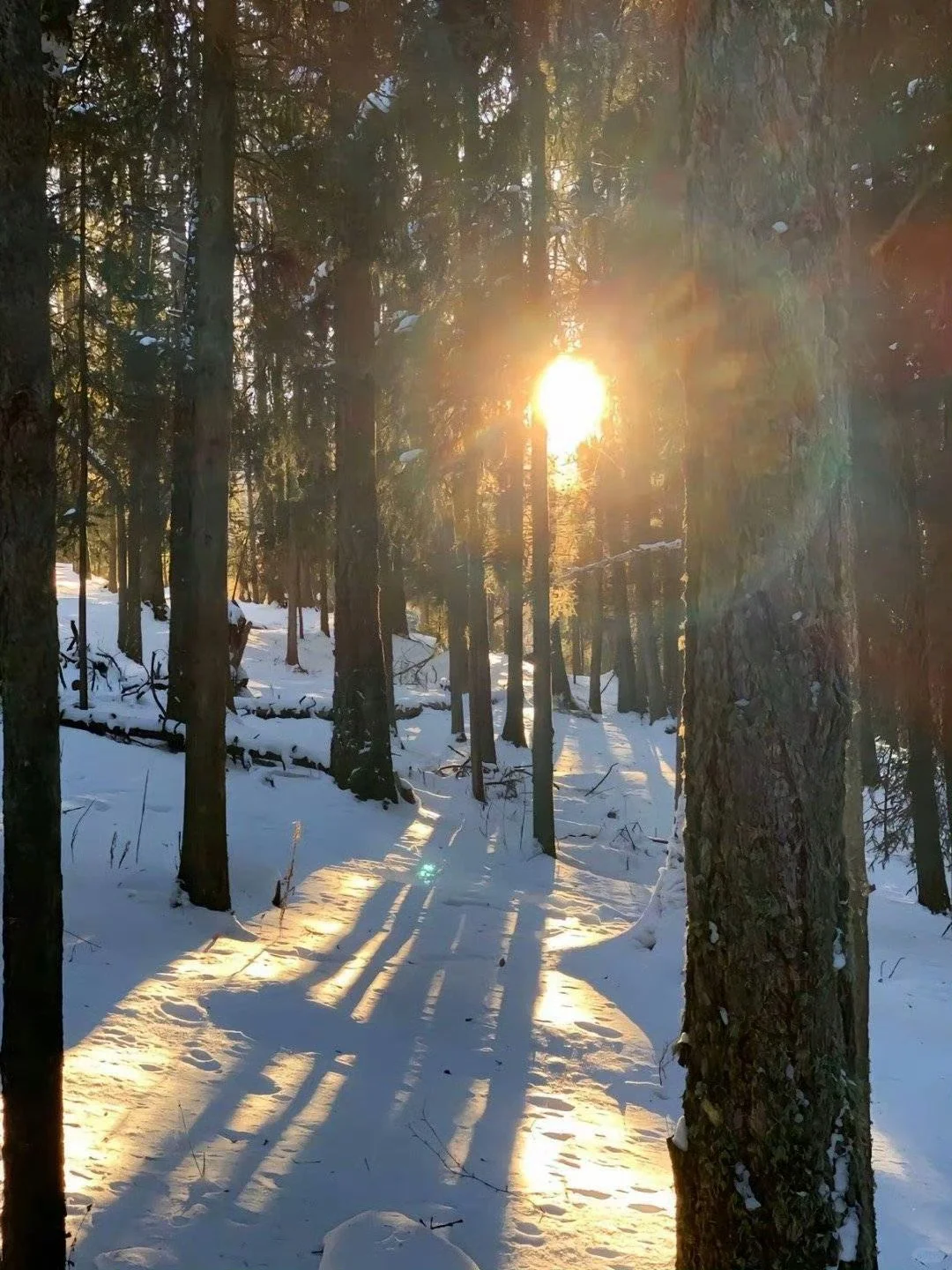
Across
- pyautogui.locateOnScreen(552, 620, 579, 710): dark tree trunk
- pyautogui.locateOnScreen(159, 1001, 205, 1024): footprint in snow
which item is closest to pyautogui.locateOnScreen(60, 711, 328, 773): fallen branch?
pyautogui.locateOnScreen(159, 1001, 205, 1024): footprint in snow

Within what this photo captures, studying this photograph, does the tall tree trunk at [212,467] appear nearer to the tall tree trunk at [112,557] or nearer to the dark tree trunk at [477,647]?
the dark tree trunk at [477,647]

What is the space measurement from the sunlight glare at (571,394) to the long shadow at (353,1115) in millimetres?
6979

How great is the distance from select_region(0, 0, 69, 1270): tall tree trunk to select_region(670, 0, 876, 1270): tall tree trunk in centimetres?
188

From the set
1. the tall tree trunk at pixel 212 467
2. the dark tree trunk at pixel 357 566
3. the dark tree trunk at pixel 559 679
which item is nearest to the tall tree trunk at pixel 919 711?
the dark tree trunk at pixel 357 566

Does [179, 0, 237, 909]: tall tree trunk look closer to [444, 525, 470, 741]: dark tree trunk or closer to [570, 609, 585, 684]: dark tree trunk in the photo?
[444, 525, 470, 741]: dark tree trunk

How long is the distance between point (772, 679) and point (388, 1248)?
7.52ft

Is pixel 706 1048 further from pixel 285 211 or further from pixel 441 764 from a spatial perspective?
pixel 441 764

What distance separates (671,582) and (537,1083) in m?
20.4

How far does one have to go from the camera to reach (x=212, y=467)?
695 cm

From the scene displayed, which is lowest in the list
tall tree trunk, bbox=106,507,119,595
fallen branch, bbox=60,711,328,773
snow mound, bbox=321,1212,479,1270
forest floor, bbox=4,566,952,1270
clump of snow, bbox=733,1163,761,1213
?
forest floor, bbox=4,566,952,1270

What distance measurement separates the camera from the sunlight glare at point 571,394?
1120 centimetres

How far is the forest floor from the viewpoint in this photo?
3.45 m

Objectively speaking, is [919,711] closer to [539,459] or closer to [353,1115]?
[539,459]

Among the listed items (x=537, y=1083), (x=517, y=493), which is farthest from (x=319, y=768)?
(x=537, y=1083)
